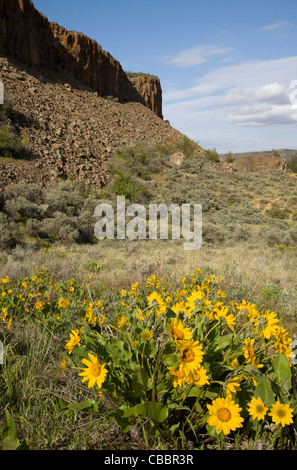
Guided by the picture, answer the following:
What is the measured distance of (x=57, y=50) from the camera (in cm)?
2833

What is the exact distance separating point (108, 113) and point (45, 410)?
29.3 metres

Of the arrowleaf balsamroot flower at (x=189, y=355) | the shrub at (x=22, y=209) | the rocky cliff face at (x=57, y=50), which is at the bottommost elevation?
the arrowleaf balsamroot flower at (x=189, y=355)

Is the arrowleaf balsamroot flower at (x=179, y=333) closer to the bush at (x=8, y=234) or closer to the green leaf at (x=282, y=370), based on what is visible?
the green leaf at (x=282, y=370)

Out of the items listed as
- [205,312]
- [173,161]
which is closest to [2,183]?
[205,312]

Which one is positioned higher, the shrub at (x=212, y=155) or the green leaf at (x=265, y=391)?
the shrub at (x=212, y=155)

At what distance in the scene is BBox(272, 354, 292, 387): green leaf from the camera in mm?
1471

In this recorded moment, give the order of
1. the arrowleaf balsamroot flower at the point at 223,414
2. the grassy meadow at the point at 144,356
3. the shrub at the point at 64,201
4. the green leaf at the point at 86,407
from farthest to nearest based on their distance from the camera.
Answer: the shrub at the point at 64,201
the green leaf at the point at 86,407
the grassy meadow at the point at 144,356
the arrowleaf balsamroot flower at the point at 223,414

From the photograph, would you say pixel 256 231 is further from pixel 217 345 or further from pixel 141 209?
pixel 217 345

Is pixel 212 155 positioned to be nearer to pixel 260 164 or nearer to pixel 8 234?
pixel 260 164

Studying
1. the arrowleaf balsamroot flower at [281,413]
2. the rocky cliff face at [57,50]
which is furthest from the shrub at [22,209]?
the rocky cliff face at [57,50]

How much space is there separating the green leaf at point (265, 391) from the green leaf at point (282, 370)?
0.20m

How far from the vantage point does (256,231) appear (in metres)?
13.8

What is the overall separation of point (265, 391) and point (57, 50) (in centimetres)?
3417

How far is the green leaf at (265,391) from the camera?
1298 millimetres
